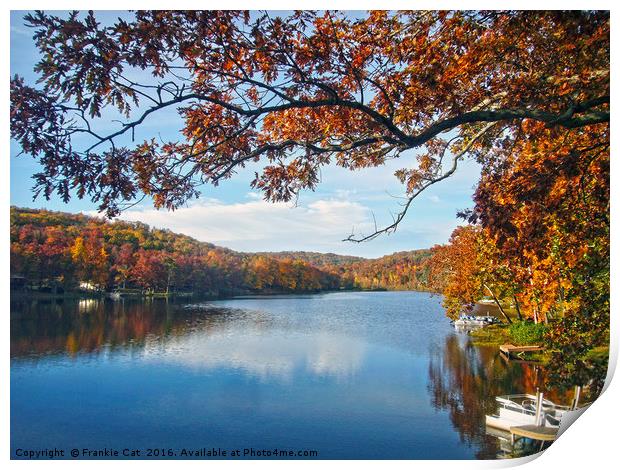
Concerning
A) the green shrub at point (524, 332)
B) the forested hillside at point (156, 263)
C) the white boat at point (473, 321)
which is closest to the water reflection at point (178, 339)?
the forested hillside at point (156, 263)

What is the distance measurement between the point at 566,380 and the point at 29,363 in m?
4.61

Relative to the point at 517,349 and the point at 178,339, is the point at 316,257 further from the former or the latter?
the point at 517,349

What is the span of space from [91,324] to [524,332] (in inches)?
297

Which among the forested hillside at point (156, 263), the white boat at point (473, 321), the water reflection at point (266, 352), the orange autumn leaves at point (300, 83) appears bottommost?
the white boat at point (473, 321)

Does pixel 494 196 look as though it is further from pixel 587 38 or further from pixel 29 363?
pixel 29 363

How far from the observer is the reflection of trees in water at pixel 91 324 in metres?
4.10

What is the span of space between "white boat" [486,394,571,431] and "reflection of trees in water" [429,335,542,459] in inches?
8.9

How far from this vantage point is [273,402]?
5.36 metres

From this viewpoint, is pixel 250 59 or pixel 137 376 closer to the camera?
pixel 250 59

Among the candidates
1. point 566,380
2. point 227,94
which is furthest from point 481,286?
point 227,94

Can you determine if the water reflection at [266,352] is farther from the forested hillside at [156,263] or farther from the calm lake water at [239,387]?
the forested hillside at [156,263]

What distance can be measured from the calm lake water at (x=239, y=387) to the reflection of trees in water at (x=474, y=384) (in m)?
0.02

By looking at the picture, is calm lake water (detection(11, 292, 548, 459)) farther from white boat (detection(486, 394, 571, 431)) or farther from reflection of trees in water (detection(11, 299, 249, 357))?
white boat (detection(486, 394, 571, 431))

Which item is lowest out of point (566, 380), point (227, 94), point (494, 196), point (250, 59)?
point (566, 380)
